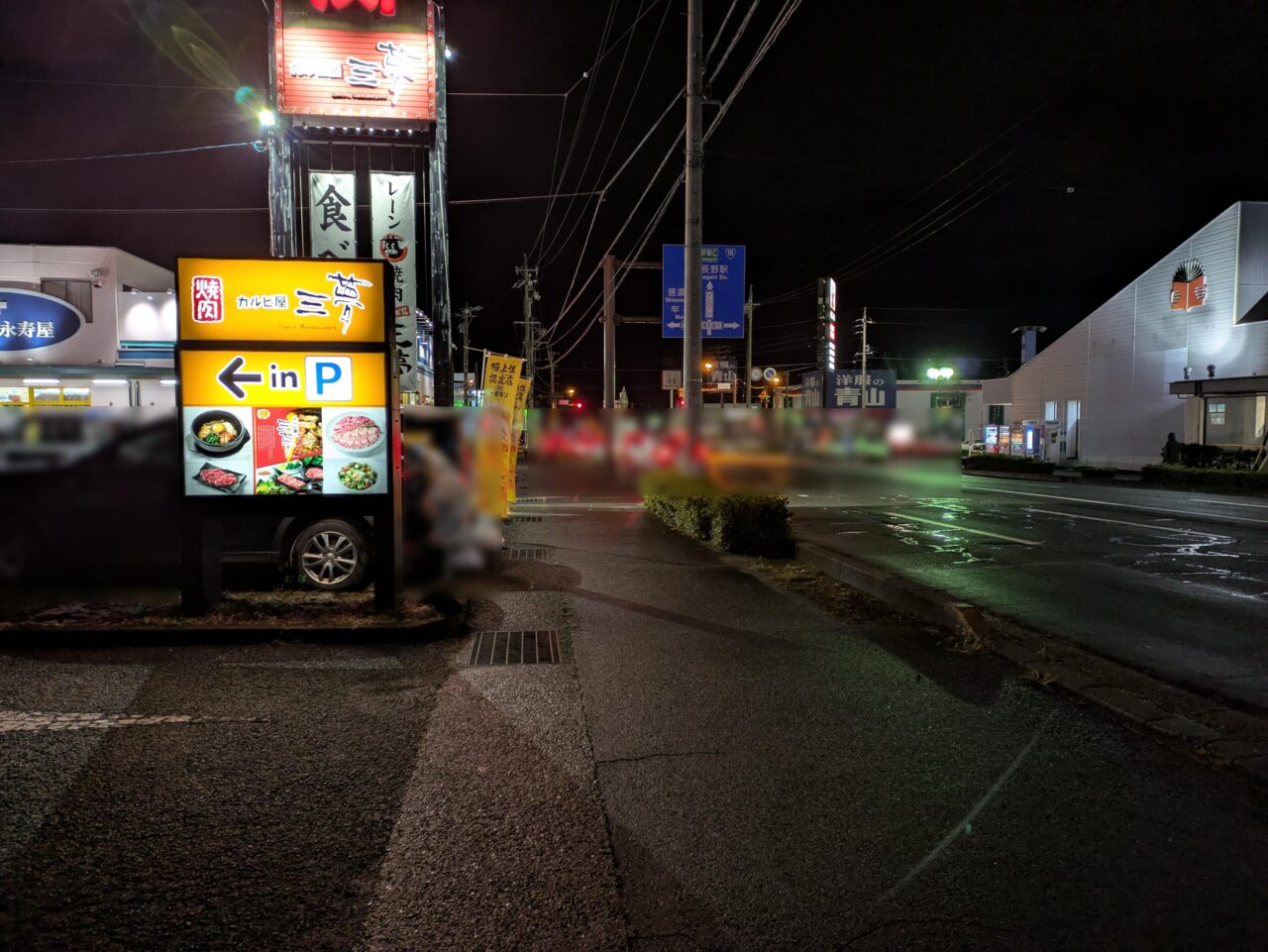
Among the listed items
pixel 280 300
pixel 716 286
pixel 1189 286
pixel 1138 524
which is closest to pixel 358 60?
pixel 716 286

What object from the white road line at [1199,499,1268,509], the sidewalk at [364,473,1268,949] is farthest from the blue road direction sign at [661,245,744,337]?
the white road line at [1199,499,1268,509]

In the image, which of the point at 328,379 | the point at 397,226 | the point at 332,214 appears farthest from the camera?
the point at 397,226

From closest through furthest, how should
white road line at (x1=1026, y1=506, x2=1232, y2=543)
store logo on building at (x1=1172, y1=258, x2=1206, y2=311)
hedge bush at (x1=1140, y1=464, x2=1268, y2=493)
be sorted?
white road line at (x1=1026, y1=506, x2=1232, y2=543), hedge bush at (x1=1140, y1=464, x2=1268, y2=493), store logo on building at (x1=1172, y1=258, x2=1206, y2=311)

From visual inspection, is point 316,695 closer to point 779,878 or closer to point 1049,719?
point 779,878

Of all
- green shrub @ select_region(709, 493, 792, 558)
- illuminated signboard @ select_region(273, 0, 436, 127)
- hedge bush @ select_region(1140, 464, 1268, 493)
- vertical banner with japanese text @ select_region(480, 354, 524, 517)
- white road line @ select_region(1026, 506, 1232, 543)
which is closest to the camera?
green shrub @ select_region(709, 493, 792, 558)

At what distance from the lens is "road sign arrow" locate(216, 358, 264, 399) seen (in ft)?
20.9

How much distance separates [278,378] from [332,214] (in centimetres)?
663

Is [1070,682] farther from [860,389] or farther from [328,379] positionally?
[860,389]

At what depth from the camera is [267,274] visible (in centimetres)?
638

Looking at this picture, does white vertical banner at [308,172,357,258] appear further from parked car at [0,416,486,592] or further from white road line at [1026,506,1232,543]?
white road line at [1026,506,1232,543]

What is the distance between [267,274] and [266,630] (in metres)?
2.90

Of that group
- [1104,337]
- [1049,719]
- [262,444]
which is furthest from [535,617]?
[1104,337]

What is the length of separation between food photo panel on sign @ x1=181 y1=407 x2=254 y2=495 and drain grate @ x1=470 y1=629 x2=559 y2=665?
8.07 ft

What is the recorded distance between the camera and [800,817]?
3436 mm
